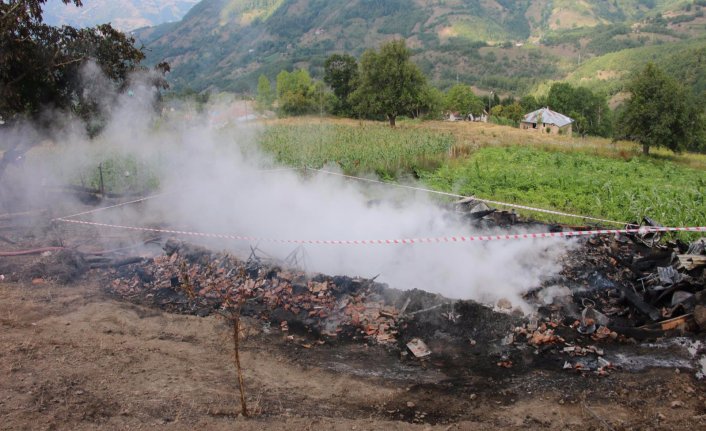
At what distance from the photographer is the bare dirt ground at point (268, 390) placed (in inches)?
177

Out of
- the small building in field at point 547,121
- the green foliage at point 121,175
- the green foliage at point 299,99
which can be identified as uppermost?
the green foliage at point 299,99

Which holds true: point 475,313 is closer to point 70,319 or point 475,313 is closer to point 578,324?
point 578,324

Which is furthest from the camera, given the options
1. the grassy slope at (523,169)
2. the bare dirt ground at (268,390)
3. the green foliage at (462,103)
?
the green foliage at (462,103)

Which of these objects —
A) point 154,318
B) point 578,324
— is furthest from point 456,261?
point 154,318

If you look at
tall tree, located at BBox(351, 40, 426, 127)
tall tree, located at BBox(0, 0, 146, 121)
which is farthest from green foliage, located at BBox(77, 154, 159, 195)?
tall tree, located at BBox(351, 40, 426, 127)

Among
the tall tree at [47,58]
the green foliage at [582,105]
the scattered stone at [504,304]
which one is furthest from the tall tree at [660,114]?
the green foliage at [582,105]

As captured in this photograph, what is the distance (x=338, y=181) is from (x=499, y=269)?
6.24 m

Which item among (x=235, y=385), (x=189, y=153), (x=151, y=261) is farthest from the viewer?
(x=189, y=153)

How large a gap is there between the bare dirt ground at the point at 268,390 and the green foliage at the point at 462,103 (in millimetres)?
87725

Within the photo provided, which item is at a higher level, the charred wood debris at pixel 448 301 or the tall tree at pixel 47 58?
the tall tree at pixel 47 58

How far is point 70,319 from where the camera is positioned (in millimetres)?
6496

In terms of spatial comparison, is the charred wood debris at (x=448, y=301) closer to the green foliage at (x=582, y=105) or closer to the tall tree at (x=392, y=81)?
the tall tree at (x=392, y=81)

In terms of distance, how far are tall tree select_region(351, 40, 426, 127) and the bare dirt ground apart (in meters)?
32.0

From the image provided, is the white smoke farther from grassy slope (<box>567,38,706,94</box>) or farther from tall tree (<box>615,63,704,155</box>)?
grassy slope (<box>567,38,706,94</box>)
